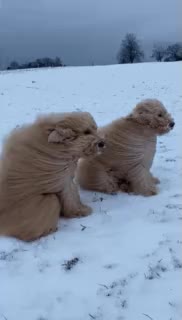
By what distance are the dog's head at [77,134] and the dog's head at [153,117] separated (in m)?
0.74

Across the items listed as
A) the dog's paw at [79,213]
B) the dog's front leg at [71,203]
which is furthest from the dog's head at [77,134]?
the dog's paw at [79,213]

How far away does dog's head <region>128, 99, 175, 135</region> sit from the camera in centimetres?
503

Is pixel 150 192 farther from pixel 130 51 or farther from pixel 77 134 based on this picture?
pixel 130 51

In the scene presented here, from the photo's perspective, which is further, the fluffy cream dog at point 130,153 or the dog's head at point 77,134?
the fluffy cream dog at point 130,153

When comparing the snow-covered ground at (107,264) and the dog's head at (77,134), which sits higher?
the dog's head at (77,134)

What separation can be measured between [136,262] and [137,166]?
1.63m

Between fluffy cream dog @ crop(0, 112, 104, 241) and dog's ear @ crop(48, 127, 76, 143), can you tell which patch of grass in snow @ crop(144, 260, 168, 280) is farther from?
dog's ear @ crop(48, 127, 76, 143)

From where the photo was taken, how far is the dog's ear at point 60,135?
4.28 m

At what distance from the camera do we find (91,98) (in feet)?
49.5

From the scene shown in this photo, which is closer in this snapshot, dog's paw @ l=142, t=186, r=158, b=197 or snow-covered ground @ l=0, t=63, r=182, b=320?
snow-covered ground @ l=0, t=63, r=182, b=320

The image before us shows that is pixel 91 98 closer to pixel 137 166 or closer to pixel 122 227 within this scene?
pixel 137 166

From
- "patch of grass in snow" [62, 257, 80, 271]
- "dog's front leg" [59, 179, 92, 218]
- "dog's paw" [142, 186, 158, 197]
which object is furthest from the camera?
"dog's paw" [142, 186, 158, 197]

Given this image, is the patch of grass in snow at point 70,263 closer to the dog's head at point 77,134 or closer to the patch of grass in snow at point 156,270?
the patch of grass in snow at point 156,270

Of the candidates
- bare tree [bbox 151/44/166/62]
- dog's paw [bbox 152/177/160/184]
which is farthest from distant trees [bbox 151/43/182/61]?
dog's paw [bbox 152/177/160/184]
